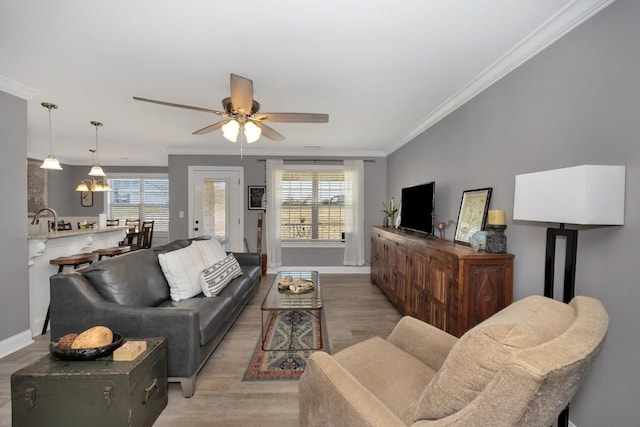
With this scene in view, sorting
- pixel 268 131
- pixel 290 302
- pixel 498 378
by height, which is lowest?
pixel 290 302

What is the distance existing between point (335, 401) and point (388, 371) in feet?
1.50

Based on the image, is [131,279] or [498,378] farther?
[131,279]

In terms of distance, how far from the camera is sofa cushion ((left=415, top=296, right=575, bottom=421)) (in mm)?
743

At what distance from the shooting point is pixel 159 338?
1882mm

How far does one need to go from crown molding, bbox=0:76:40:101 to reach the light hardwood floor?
7.87ft

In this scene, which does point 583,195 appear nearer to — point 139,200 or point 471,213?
point 471,213

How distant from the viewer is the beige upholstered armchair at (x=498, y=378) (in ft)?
2.23

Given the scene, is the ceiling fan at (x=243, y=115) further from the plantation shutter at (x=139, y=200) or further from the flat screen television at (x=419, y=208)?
the plantation shutter at (x=139, y=200)

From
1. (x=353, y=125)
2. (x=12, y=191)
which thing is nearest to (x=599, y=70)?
(x=353, y=125)

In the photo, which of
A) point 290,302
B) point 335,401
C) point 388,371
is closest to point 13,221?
point 290,302

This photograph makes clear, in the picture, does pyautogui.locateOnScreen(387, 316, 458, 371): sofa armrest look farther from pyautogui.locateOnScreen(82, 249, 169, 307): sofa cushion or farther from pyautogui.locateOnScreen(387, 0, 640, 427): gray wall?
pyautogui.locateOnScreen(82, 249, 169, 307): sofa cushion

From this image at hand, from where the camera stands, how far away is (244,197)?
5543 millimetres

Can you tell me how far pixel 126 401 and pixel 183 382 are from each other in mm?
502

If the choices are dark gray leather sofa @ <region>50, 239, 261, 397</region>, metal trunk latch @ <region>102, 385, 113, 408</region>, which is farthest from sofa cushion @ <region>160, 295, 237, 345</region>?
metal trunk latch @ <region>102, 385, 113, 408</region>
